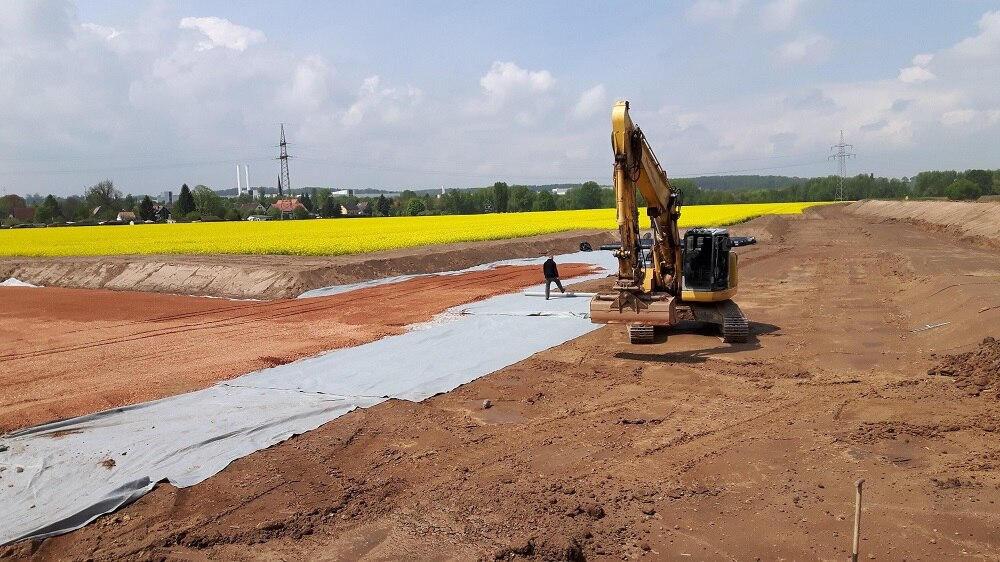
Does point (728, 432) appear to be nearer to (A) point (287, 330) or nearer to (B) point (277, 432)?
(B) point (277, 432)

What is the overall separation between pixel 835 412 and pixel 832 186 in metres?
167

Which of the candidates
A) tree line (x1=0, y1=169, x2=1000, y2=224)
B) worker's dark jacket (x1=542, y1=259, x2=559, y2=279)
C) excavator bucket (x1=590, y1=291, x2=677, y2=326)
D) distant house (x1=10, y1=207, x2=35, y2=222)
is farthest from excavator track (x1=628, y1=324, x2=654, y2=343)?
distant house (x1=10, y1=207, x2=35, y2=222)

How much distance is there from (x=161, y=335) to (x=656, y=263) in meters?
12.2

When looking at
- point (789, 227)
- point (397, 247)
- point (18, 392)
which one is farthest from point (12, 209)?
point (18, 392)

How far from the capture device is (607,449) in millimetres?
8672

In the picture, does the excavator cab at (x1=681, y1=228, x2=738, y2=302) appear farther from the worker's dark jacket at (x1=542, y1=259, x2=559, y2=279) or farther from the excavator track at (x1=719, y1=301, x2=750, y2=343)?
the worker's dark jacket at (x1=542, y1=259, x2=559, y2=279)

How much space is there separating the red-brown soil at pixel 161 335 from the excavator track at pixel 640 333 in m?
5.72

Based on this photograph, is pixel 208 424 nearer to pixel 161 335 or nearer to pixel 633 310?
pixel 633 310

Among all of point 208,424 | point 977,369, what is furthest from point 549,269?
point 208,424

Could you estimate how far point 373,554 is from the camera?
6137 mm

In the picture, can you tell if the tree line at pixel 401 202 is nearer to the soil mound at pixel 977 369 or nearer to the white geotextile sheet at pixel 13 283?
the white geotextile sheet at pixel 13 283

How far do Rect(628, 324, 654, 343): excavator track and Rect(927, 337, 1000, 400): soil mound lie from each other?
4.97 m

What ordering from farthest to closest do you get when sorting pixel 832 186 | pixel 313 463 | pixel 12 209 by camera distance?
pixel 832 186
pixel 12 209
pixel 313 463

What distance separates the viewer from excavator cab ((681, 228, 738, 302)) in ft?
48.7
